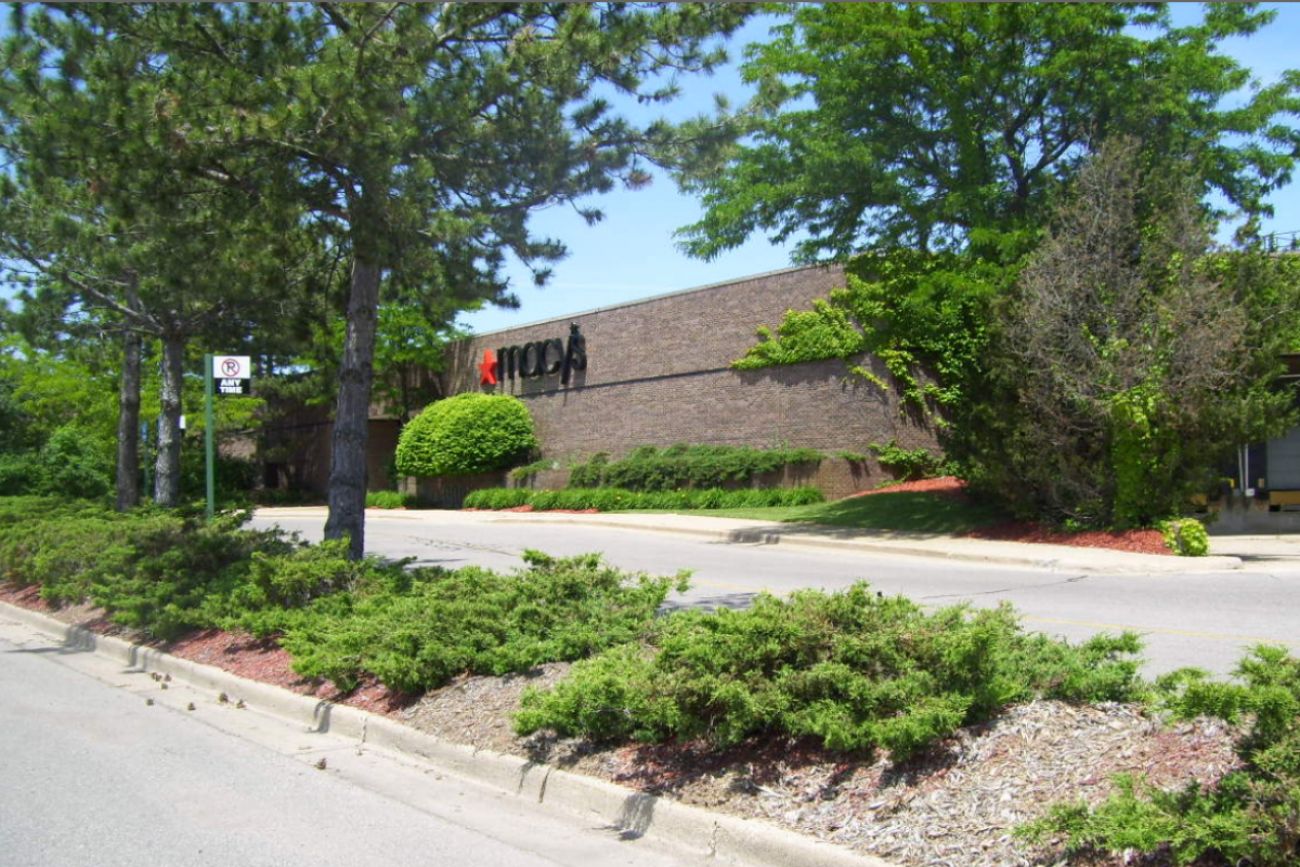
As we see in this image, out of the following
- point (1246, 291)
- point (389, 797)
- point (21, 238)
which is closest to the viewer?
point (389, 797)

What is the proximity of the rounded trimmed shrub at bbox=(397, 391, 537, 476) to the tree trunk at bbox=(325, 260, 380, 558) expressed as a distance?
24.1 meters

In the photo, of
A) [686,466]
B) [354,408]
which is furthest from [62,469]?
[354,408]

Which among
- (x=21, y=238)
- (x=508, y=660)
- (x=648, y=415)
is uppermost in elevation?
(x=21, y=238)

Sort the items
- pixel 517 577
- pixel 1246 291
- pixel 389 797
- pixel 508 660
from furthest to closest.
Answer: pixel 1246 291
pixel 517 577
pixel 508 660
pixel 389 797

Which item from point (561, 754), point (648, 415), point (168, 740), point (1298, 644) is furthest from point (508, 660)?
point (648, 415)

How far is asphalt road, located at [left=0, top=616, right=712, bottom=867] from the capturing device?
5578 millimetres

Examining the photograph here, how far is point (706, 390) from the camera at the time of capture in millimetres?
31141

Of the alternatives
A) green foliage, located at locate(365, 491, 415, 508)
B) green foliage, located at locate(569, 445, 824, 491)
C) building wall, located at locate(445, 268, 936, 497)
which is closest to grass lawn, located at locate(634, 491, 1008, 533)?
green foliage, located at locate(569, 445, 824, 491)

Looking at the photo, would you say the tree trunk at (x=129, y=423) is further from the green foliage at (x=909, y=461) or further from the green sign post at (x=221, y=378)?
the green foliage at (x=909, y=461)

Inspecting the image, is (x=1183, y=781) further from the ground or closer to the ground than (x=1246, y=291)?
closer to the ground

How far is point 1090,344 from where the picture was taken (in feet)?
58.2

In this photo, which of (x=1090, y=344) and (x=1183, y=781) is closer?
(x=1183, y=781)

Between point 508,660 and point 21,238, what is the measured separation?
579 inches

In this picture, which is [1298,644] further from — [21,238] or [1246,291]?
[21,238]
